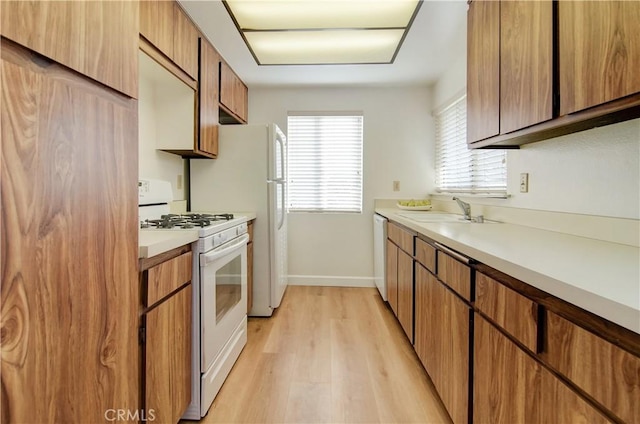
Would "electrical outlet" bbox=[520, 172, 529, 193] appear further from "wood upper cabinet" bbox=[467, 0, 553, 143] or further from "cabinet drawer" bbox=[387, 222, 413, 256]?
"cabinet drawer" bbox=[387, 222, 413, 256]

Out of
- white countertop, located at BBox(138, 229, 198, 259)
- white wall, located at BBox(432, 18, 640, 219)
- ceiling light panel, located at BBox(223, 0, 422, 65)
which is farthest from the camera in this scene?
ceiling light panel, located at BBox(223, 0, 422, 65)

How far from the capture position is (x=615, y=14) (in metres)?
0.91

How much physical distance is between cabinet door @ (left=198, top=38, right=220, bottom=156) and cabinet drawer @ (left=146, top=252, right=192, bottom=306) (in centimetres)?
118

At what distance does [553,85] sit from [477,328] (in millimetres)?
929

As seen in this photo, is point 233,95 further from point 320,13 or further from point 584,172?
point 584,172

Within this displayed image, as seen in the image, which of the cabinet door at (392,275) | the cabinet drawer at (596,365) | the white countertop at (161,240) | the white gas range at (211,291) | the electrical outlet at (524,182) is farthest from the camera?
the cabinet door at (392,275)

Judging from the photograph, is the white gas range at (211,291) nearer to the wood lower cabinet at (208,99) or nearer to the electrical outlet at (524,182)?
the wood lower cabinet at (208,99)

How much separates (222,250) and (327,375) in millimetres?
952

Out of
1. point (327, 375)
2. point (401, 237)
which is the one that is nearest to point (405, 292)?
point (401, 237)

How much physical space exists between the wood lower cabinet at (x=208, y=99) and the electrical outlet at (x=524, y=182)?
2.13 meters

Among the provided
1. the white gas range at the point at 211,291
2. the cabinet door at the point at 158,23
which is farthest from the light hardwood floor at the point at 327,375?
the cabinet door at the point at 158,23

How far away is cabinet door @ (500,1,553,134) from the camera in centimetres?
120

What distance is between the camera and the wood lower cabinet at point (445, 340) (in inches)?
48.9

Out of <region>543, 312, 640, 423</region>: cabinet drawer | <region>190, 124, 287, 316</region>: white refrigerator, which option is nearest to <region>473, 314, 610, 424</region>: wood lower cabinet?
<region>543, 312, 640, 423</region>: cabinet drawer
